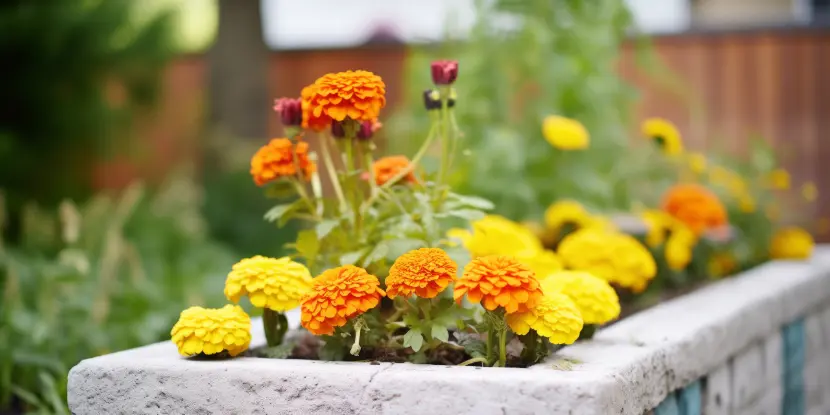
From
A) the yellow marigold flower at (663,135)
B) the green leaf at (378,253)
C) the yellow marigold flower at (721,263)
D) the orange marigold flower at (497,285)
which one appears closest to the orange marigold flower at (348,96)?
the green leaf at (378,253)

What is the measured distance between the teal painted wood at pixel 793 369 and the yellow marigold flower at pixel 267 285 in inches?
59.6

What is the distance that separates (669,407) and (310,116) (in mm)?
898

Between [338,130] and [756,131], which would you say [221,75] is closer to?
[756,131]

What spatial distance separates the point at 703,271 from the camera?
10.1ft

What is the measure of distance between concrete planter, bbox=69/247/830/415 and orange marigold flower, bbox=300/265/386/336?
0.25 feet

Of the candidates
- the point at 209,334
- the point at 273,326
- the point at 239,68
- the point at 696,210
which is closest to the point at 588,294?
the point at 273,326

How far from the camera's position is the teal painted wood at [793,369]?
2.48 m

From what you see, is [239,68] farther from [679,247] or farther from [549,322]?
[549,322]

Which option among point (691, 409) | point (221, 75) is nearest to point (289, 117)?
Result: point (691, 409)

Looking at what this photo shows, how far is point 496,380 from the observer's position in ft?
4.31

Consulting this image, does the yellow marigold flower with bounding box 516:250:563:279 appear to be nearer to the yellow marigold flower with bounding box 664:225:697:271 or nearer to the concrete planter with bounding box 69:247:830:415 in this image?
the concrete planter with bounding box 69:247:830:415

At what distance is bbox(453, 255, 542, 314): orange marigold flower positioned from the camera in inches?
55.6

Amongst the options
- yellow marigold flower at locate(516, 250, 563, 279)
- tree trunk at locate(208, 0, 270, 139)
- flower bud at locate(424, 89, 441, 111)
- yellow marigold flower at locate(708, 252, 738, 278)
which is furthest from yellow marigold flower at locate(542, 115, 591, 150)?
tree trunk at locate(208, 0, 270, 139)

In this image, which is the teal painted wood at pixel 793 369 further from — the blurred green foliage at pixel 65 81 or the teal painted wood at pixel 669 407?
the blurred green foliage at pixel 65 81
